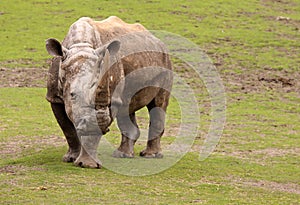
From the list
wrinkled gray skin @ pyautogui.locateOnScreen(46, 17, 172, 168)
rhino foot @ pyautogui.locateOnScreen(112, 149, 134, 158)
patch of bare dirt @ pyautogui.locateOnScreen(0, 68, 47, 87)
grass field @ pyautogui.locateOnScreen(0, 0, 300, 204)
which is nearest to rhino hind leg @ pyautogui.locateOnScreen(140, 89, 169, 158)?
wrinkled gray skin @ pyautogui.locateOnScreen(46, 17, 172, 168)

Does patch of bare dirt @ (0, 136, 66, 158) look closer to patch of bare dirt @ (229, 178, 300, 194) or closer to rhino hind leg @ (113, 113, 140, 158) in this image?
rhino hind leg @ (113, 113, 140, 158)

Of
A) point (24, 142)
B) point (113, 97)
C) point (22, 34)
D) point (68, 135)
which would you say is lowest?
point (22, 34)

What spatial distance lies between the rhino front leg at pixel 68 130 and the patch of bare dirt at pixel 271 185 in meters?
2.21

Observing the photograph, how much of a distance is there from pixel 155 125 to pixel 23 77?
8.40 m

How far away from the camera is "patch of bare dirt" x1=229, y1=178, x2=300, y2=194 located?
10031 mm

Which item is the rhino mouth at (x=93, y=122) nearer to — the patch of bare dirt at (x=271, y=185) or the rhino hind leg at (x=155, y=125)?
the patch of bare dirt at (x=271, y=185)

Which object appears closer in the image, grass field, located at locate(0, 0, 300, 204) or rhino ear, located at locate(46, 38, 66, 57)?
grass field, located at locate(0, 0, 300, 204)

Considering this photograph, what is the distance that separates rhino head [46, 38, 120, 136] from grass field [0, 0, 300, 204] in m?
0.75

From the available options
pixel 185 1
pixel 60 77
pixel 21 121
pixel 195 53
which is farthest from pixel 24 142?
pixel 185 1

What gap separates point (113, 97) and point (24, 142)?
335cm

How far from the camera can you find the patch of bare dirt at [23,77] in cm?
1867

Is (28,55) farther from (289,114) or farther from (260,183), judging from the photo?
(260,183)

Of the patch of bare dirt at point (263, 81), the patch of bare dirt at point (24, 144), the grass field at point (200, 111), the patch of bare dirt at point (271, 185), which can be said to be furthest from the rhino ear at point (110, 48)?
the patch of bare dirt at point (263, 81)

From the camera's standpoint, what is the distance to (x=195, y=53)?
2242 cm
